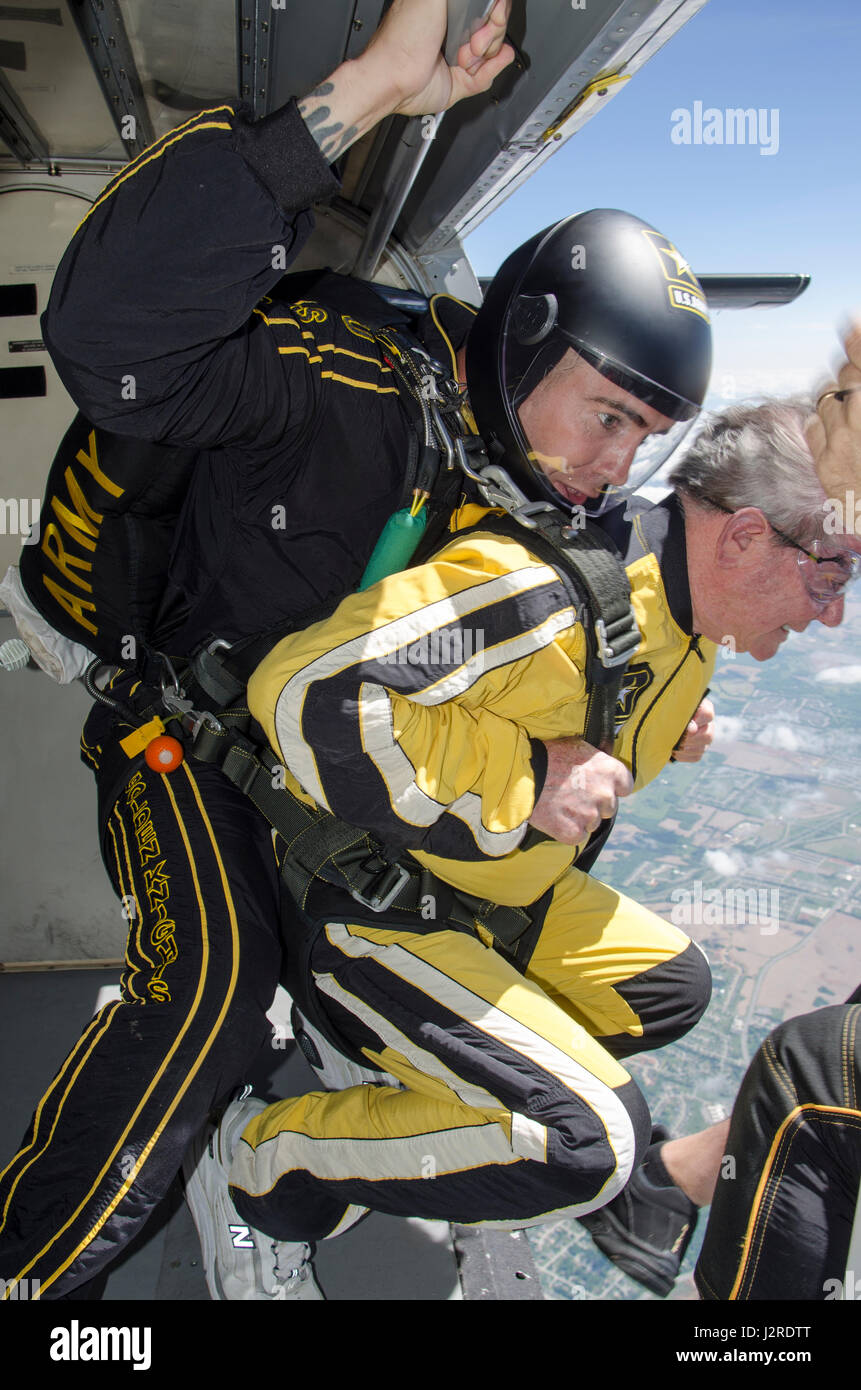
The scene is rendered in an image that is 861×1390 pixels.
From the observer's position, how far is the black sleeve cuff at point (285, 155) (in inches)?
42.3

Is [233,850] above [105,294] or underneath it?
underneath

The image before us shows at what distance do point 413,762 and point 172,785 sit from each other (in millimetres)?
633

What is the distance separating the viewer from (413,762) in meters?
1.41

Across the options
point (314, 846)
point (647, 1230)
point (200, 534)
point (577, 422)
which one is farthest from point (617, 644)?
point (647, 1230)

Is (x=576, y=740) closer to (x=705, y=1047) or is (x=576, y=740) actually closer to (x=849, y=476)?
(x=849, y=476)

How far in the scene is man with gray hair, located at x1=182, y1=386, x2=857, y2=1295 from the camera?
1381mm

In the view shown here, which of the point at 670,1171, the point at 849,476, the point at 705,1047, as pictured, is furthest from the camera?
the point at 705,1047

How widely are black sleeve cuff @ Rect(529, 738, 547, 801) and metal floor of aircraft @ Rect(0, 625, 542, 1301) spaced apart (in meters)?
1.30

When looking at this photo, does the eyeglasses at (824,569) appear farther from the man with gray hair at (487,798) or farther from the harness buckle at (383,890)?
the harness buckle at (383,890)

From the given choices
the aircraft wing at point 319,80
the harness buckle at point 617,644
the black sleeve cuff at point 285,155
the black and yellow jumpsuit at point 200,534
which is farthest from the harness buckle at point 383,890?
the aircraft wing at point 319,80

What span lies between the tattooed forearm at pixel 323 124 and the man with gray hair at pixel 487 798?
1.98 feet

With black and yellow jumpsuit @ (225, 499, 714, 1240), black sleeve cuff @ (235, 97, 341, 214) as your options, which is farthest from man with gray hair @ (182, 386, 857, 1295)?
black sleeve cuff @ (235, 97, 341, 214)

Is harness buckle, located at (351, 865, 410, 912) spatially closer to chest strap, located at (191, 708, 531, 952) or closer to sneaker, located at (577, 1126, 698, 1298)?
chest strap, located at (191, 708, 531, 952)
